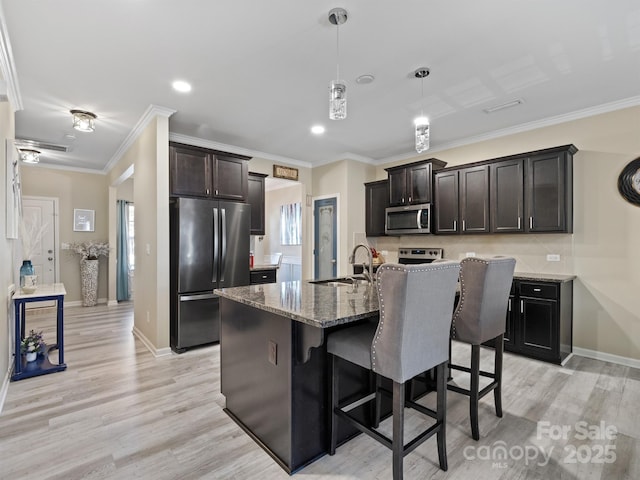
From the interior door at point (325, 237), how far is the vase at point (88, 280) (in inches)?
170

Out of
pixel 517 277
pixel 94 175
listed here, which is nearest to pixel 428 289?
pixel 517 277

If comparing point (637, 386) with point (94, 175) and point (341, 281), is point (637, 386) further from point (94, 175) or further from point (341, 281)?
point (94, 175)

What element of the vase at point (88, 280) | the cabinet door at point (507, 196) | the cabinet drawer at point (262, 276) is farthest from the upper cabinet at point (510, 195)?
the vase at point (88, 280)

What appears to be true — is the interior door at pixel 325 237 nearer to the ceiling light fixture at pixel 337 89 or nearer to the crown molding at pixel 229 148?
the crown molding at pixel 229 148

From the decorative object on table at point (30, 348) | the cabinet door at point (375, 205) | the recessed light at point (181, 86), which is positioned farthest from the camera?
the cabinet door at point (375, 205)

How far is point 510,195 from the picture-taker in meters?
3.93

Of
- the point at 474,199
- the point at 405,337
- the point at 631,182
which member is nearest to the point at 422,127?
the point at 405,337

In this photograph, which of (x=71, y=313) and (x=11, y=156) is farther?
(x=71, y=313)

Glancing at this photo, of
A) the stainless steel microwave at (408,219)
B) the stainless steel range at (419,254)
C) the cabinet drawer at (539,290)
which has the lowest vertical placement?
the cabinet drawer at (539,290)

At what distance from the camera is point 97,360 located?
344 cm

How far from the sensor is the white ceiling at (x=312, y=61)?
2.09m

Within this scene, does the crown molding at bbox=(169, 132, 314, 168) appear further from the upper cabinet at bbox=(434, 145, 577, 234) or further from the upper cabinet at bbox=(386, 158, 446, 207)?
the upper cabinet at bbox=(434, 145, 577, 234)

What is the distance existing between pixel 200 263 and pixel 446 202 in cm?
339

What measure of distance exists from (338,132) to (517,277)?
284cm
